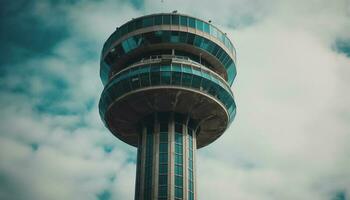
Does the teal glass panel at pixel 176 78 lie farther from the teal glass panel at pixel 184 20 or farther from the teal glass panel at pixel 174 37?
the teal glass panel at pixel 184 20

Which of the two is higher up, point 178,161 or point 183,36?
point 183,36

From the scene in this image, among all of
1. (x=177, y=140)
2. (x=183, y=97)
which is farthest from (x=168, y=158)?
(x=183, y=97)

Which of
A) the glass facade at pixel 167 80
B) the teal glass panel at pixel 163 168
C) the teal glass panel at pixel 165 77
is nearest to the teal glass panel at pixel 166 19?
the glass facade at pixel 167 80

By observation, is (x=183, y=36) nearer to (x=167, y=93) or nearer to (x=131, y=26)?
(x=131, y=26)

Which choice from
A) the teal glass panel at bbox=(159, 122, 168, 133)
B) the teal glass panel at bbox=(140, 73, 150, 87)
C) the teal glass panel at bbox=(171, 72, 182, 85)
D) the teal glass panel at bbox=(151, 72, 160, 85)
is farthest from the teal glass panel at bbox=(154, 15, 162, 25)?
the teal glass panel at bbox=(159, 122, 168, 133)

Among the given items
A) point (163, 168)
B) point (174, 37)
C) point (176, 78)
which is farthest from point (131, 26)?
point (163, 168)
